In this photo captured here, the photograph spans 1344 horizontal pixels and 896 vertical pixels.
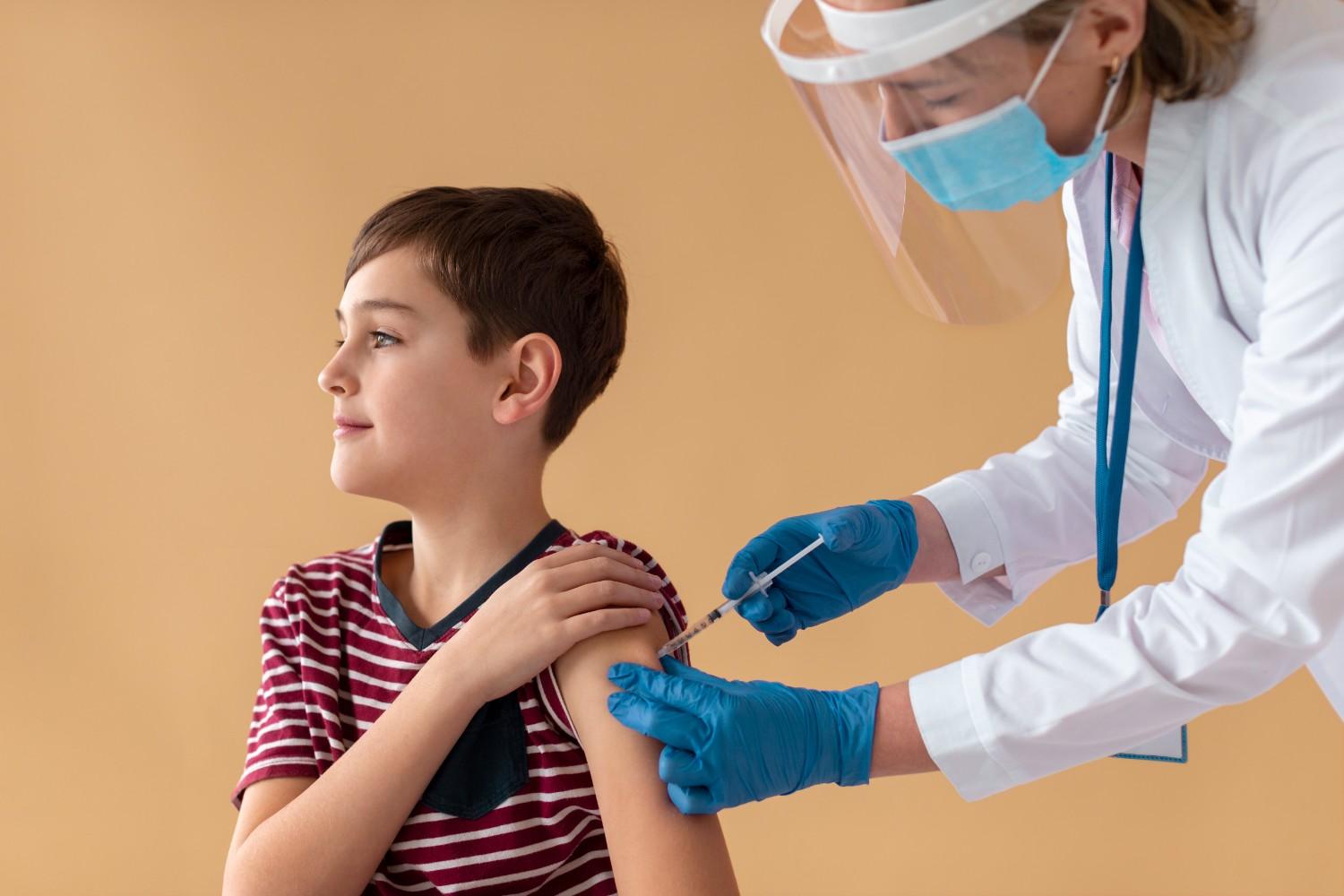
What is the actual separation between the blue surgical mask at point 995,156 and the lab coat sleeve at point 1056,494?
364mm

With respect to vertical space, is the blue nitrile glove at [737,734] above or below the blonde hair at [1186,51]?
below

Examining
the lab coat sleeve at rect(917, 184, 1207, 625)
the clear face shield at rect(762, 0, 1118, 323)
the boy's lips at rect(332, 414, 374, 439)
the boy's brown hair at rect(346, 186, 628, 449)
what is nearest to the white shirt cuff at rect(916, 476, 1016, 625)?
the lab coat sleeve at rect(917, 184, 1207, 625)

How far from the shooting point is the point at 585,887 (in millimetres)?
1217

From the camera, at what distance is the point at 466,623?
4.00 ft

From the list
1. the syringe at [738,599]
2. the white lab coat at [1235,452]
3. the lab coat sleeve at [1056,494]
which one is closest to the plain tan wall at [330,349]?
the lab coat sleeve at [1056,494]

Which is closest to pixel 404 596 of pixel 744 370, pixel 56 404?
pixel 744 370

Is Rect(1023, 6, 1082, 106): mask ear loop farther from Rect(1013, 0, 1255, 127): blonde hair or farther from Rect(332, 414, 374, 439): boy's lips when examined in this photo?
Rect(332, 414, 374, 439): boy's lips

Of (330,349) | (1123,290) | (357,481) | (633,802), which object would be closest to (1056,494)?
(1123,290)

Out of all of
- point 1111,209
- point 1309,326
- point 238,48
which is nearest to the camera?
point 1309,326

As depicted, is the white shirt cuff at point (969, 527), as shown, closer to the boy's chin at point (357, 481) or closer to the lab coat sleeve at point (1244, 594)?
the lab coat sleeve at point (1244, 594)

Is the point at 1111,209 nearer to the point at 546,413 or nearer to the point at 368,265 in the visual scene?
the point at 546,413

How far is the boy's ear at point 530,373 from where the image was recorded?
132 cm

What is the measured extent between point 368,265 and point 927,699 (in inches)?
28.3

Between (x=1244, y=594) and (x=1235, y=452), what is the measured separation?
0.38 ft
